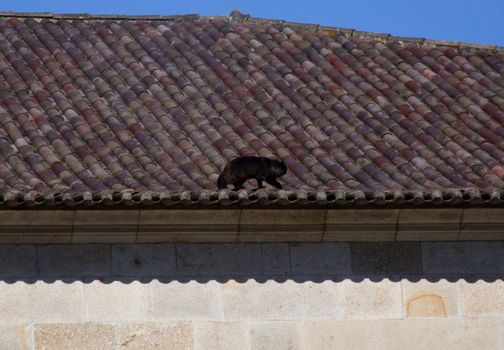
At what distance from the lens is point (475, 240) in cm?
1215

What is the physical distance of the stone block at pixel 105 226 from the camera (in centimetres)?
1140

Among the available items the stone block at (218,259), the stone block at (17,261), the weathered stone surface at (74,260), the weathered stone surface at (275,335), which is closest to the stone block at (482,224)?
the weathered stone surface at (275,335)

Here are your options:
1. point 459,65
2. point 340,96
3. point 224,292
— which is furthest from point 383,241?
point 459,65

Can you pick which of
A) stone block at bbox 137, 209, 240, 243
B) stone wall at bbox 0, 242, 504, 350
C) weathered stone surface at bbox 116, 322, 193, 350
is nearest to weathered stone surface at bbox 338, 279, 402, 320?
stone wall at bbox 0, 242, 504, 350

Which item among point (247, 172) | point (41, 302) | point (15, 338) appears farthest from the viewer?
point (247, 172)

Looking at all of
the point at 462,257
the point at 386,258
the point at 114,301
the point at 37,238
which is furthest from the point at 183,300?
the point at 462,257

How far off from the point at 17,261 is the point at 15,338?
56 centimetres

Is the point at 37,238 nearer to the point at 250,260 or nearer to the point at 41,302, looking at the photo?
the point at 41,302

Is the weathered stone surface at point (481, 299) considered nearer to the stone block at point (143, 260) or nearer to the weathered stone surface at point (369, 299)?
the weathered stone surface at point (369, 299)

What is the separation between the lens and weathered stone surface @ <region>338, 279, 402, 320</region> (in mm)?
11883

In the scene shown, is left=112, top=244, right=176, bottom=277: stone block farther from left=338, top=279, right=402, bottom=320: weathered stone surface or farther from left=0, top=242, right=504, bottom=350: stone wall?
left=338, top=279, right=402, bottom=320: weathered stone surface

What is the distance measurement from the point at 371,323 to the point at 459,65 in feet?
11.9

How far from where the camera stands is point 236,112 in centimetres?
1335

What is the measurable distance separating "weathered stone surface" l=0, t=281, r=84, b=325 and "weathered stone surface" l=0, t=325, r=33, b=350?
0.05m
